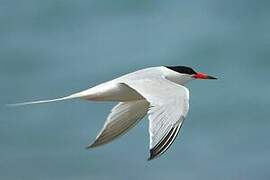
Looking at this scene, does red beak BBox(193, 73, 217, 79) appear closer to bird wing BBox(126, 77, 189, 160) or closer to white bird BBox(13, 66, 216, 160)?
white bird BBox(13, 66, 216, 160)

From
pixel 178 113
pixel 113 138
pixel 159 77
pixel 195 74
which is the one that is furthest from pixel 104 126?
pixel 178 113

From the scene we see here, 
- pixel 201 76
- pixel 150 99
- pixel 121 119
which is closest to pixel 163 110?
pixel 150 99

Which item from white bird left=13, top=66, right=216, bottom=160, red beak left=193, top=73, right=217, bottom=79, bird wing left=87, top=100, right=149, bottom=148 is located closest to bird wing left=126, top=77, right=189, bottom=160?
white bird left=13, top=66, right=216, bottom=160

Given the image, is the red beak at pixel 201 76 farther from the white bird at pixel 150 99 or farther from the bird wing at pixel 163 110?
the bird wing at pixel 163 110

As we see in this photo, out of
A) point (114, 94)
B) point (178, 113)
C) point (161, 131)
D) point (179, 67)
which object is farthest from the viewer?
point (179, 67)

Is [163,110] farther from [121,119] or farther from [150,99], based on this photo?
[121,119]

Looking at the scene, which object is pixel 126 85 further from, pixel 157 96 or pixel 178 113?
pixel 178 113

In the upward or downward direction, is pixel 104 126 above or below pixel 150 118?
below

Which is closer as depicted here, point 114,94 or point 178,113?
point 178,113
